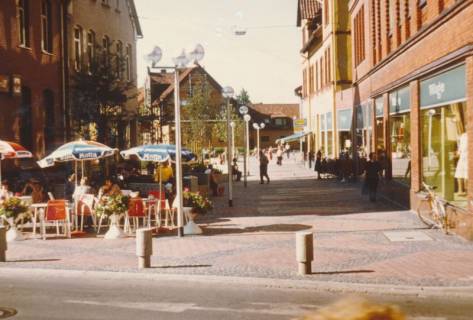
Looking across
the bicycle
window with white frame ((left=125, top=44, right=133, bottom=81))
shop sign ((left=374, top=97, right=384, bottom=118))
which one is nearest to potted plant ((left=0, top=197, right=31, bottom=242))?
the bicycle

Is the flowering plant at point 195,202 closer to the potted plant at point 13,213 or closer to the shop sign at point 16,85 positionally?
the potted plant at point 13,213

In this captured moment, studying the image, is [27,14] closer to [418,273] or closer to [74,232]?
[74,232]

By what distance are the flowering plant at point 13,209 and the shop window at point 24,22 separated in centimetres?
977

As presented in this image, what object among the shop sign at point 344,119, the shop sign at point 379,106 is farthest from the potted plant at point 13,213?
the shop sign at point 344,119

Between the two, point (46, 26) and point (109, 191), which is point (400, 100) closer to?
point (109, 191)

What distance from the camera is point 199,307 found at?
860 cm

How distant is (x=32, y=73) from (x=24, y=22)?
5.87 ft

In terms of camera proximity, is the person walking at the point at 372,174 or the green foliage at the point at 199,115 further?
the green foliage at the point at 199,115

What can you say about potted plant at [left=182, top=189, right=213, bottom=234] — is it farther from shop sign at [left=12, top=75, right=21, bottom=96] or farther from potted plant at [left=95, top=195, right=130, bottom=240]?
shop sign at [left=12, top=75, right=21, bottom=96]

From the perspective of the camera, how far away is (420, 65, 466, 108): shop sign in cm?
1348

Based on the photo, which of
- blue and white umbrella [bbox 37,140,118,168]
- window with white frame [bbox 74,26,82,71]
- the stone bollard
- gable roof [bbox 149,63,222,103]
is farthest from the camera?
gable roof [bbox 149,63,222,103]

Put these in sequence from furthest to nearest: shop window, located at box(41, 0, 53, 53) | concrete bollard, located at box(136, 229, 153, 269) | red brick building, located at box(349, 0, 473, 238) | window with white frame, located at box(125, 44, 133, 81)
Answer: window with white frame, located at box(125, 44, 133, 81) → shop window, located at box(41, 0, 53, 53) → red brick building, located at box(349, 0, 473, 238) → concrete bollard, located at box(136, 229, 153, 269)

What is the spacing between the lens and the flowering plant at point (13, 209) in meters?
14.8

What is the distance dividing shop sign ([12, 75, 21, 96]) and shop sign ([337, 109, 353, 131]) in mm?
16583
